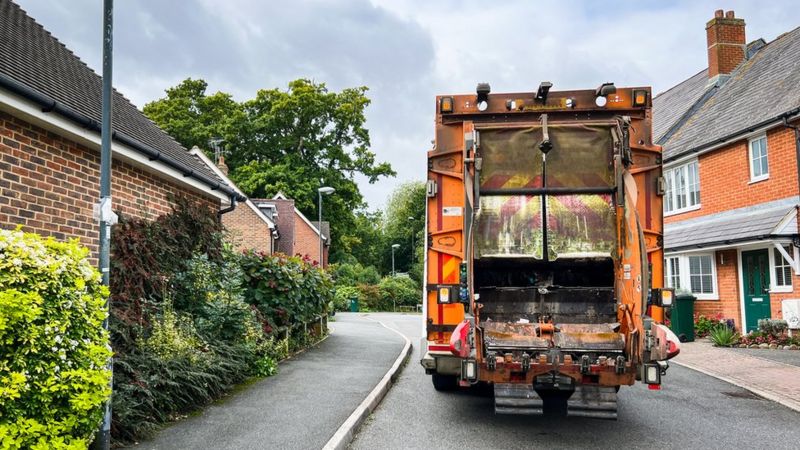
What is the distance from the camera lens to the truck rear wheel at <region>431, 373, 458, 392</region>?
7.70m

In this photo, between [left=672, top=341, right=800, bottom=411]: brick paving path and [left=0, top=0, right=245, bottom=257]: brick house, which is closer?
[left=0, top=0, right=245, bottom=257]: brick house

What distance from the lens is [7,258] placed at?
3707 mm

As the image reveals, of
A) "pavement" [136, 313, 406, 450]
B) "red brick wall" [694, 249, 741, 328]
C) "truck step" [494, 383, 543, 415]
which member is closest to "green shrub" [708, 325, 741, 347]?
"red brick wall" [694, 249, 741, 328]

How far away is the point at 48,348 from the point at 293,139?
3729 centimetres

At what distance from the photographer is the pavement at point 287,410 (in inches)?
212

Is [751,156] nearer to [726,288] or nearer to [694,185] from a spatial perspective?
[694,185]

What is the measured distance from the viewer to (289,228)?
1262 inches

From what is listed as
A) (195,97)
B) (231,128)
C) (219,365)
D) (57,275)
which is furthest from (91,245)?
(195,97)

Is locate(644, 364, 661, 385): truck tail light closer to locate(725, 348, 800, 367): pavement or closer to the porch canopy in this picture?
locate(725, 348, 800, 367): pavement

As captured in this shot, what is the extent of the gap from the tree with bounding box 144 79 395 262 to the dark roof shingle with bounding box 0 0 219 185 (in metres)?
27.9

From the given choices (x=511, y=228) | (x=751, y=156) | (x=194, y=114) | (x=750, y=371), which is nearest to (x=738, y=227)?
(x=751, y=156)

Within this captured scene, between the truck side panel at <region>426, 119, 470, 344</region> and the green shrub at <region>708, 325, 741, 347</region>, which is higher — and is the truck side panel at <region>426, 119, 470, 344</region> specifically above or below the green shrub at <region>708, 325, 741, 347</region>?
above

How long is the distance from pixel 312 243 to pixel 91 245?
3063cm

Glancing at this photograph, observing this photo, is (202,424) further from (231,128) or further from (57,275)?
(231,128)
